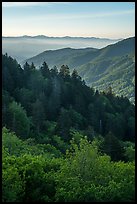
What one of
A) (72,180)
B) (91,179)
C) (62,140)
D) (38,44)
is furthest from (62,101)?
(72,180)

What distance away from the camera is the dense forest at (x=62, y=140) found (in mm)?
13977

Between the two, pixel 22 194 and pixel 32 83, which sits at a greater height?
pixel 32 83

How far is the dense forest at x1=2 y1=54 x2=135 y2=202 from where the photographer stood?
550 inches

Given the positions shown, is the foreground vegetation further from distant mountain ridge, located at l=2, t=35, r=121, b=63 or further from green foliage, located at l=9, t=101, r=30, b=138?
green foliage, located at l=9, t=101, r=30, b=138

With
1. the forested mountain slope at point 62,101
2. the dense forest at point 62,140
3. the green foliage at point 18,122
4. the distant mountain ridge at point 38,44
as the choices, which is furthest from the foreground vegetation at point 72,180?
the forested mountain slope at point 62,101

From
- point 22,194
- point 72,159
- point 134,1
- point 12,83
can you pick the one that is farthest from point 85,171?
point 12,83

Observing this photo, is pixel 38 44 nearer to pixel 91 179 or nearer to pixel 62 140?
pixel 62 140

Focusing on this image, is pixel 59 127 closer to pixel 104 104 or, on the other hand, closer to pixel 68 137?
pixel 68 137

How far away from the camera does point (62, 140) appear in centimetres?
4756

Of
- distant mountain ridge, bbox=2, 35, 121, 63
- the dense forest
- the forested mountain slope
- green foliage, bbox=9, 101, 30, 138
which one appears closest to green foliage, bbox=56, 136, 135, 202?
the dense forest

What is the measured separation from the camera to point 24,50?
2019 inches

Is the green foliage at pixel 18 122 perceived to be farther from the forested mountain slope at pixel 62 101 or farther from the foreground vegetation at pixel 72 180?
the foreground vegetation at pixel 72 180

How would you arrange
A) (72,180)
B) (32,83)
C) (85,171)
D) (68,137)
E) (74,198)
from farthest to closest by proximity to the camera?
(32,83), (68,137), (85,171), (72,180), (74,198)

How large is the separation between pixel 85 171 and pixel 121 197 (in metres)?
2.21
